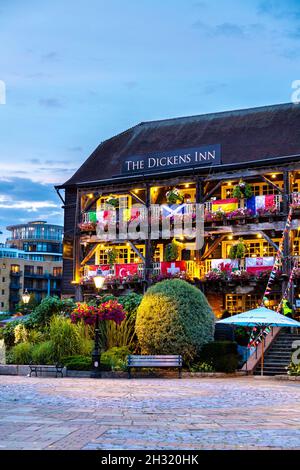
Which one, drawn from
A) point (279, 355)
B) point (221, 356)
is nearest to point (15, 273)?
point (279, 355)

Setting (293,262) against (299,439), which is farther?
(293,262)

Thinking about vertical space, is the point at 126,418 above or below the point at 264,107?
below

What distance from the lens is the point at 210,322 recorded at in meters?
24.4

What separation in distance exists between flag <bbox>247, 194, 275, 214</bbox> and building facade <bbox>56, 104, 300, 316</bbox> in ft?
0.16

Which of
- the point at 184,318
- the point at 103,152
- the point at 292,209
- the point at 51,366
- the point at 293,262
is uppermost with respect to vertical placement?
the point at 103,152

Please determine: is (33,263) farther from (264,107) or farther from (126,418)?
(126,418)

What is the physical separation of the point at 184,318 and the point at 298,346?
4740 millimetres

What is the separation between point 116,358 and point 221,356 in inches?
137

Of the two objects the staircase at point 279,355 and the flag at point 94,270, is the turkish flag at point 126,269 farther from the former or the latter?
the staircase at point 279,355

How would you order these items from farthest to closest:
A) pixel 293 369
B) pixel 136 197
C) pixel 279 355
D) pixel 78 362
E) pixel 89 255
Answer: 1. pixel 89 255
2. pixel 136 197
3. pixel 279 355
4. pixel 78 362
5. pixel 293 369

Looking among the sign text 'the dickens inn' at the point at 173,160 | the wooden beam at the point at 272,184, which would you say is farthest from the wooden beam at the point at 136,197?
the wooden beam at the point at 272,184

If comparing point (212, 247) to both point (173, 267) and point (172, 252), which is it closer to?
point (172, 252)

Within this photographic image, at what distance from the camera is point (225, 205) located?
3569 cm
